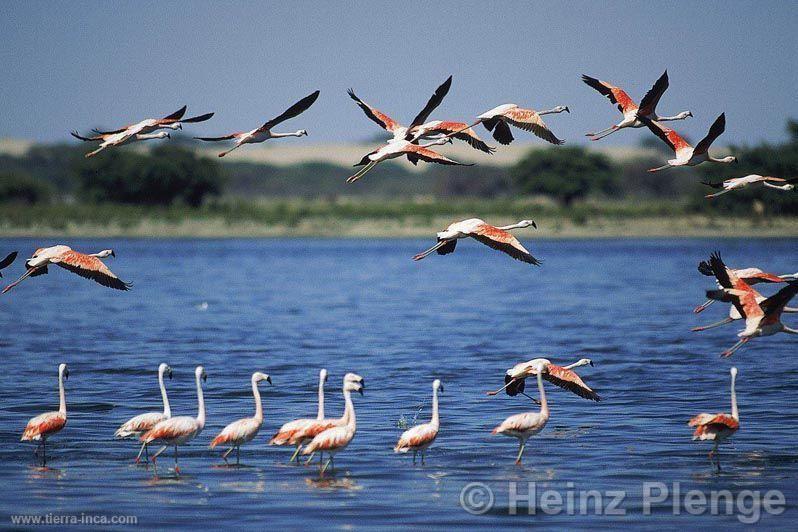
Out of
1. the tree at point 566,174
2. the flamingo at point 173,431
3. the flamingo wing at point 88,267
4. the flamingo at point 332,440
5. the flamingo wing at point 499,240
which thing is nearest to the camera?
the flamingo at point 332,440

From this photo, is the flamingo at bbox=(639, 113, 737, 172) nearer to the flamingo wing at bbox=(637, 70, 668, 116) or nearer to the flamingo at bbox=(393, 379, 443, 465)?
the flamingo wing at bbox=(637, 70, 668, 116)

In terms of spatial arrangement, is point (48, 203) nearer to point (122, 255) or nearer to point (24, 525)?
point (122, 255)

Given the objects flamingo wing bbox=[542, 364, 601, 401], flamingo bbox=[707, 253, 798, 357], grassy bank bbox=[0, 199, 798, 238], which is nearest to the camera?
flamingo bbox=[707, 253, 798, 357]

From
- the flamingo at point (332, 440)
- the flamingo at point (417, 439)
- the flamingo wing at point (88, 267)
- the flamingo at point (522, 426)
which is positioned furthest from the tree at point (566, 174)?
the flamingo at point (332, 440)

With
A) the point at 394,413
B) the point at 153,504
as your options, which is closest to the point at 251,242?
the point at 394,413

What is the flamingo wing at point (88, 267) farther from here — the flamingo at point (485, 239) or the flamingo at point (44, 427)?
the flamingo at point (485, 239)

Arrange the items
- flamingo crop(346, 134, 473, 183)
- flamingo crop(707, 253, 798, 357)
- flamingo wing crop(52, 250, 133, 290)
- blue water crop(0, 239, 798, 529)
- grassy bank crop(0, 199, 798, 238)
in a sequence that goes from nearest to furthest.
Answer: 1. blue water crop(0, 239, 798, 529)
2. flamingo crop(707, 253, 798, 357)
3. flamingo crop(346, 134, 473, 183)
4. flamingo wing crop(52, 250, 133, 290)
5. grassy bank crop(0, 199, 798, 238)

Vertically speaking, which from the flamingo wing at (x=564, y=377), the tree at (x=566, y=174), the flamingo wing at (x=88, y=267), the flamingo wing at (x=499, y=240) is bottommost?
the flamingo wing at (x=564, y=377)

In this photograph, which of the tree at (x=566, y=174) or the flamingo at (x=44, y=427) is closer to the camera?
the flamingo at (x=44, y=427)

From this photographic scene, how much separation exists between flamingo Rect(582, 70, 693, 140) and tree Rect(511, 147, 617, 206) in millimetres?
69213

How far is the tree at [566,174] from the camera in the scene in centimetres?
8544

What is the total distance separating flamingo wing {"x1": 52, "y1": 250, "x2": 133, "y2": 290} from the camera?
15.8 meters

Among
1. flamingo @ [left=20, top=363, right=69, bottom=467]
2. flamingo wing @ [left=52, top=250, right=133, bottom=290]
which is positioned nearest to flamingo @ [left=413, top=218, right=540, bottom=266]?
flamingo wing @ [left=52, top=250, right=133, bottom=290]

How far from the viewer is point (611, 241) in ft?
229
